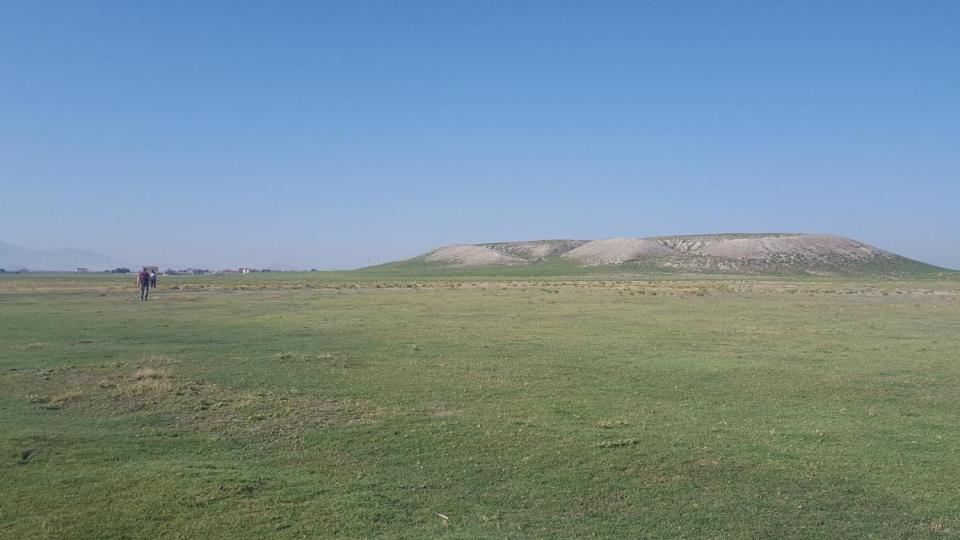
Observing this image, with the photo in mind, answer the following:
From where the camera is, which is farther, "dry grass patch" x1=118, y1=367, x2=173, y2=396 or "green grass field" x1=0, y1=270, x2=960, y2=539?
"dry grass patch" x1=118, y1=367, x2=173, y2=396

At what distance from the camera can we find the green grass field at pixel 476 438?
9289 millimetres

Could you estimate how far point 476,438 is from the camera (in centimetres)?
1303

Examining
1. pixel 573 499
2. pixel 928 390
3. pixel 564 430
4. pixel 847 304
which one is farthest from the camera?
pixel 847 304

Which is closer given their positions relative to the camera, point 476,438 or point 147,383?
point 476,438

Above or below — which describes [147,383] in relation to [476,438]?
above

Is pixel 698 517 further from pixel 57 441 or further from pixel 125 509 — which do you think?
pixel 57 441

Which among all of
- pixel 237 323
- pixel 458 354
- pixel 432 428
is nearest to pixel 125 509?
pixel 432 428

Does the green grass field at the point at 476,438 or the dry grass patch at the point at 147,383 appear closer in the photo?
the green grass field at the point at 476,438

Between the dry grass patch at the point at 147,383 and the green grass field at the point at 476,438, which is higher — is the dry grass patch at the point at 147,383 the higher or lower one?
the higher one

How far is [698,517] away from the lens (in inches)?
366

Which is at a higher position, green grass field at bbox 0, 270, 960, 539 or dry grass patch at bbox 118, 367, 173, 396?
dry grass patch at bbox 118, 367, 173, 396

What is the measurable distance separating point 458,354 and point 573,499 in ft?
46.9

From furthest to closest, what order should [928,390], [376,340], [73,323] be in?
[73,323], [376,340], [928,390]

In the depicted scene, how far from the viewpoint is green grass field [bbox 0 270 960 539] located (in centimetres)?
929
